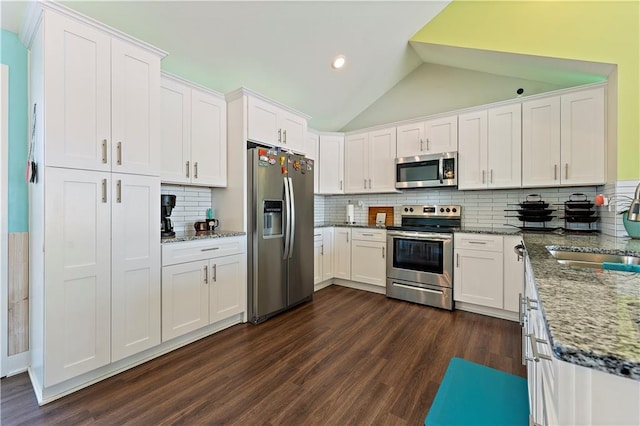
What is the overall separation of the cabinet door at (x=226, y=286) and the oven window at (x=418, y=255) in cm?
201

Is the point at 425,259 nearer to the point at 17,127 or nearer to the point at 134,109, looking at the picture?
the point at 134,109

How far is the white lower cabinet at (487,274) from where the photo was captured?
3.02 metres

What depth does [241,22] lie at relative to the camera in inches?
103

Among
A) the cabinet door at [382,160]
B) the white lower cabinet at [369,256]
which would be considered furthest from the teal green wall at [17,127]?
the cabinet door at [382,160]

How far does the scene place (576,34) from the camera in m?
2.56

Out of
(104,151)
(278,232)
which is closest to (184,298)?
(278,232)

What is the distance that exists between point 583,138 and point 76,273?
459 centimetres

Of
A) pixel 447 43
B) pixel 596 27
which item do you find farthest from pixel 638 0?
pixel 447 43

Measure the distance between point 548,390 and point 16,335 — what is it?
3165 millimetres

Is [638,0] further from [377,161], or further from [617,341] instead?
[617,341]

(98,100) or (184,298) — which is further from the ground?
(98,100)

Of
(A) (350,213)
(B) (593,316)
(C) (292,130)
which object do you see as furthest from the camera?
(A) (350,213)

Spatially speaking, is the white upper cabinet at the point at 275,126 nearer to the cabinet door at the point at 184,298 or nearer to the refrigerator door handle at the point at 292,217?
the refrigerator door handle at the point at 292,217

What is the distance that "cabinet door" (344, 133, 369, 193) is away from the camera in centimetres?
435
